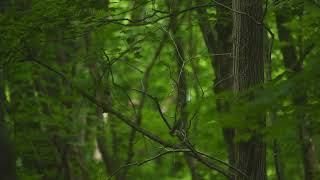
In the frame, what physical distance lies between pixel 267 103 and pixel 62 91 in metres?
7.92

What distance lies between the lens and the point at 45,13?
475cm

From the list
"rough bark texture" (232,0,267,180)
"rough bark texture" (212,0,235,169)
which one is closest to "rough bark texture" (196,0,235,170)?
"rough bark texture" (212,0,235,169)

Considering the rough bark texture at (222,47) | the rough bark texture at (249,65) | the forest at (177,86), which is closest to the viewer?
the forest at (177,86)

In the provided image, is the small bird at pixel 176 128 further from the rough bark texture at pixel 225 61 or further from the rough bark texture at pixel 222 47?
the rough bark texture at pixel 225 61

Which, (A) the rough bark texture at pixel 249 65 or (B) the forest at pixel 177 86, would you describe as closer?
(B) the forest at pixel 177 86

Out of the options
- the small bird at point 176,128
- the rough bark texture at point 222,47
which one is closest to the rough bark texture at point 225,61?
the rough bark texture at point 222,47

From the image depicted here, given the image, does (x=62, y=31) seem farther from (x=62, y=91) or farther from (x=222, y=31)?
(x=62, y=91)

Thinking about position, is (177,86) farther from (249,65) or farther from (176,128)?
(249,65)

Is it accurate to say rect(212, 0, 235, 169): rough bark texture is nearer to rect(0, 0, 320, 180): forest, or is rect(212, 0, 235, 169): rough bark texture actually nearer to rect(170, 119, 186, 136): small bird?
rect(0, 0, 320, 180): forest

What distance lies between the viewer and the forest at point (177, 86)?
3137 millimetres

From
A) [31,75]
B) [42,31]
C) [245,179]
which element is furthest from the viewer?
[31,75]

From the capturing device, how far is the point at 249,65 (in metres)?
4.27

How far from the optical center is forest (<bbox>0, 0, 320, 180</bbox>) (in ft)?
10.3

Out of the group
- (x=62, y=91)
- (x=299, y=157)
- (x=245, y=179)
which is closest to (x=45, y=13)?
(x=245, y=179)
